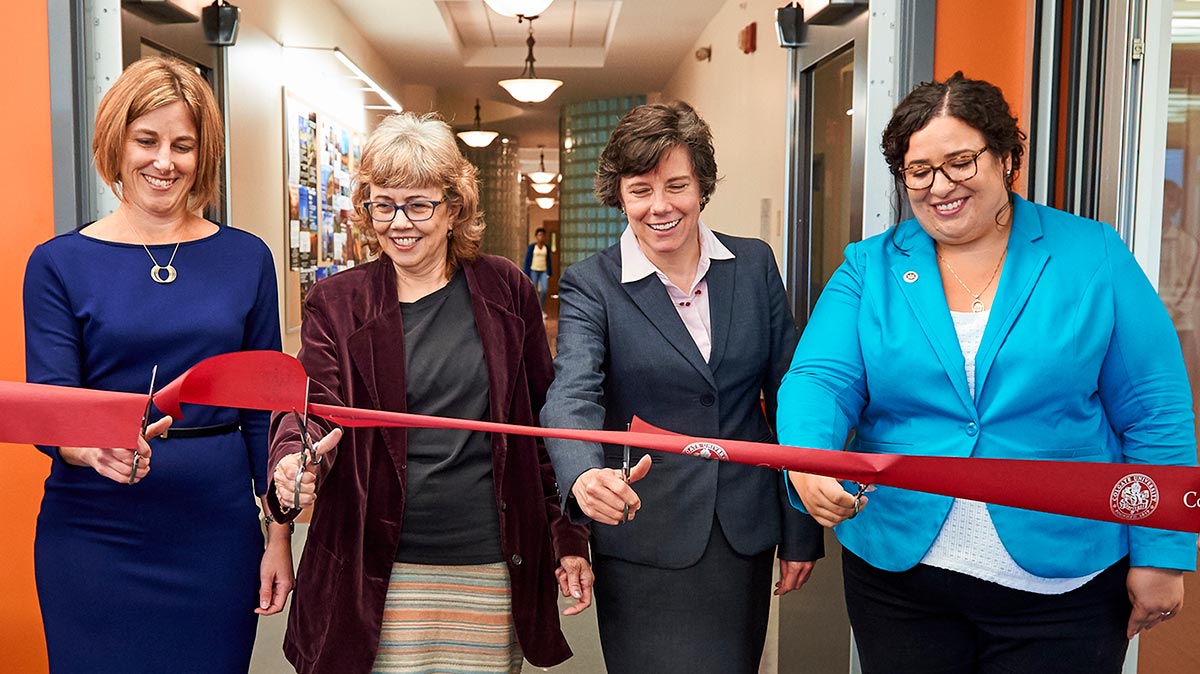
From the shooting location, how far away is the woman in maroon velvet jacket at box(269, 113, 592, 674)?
6.07ft

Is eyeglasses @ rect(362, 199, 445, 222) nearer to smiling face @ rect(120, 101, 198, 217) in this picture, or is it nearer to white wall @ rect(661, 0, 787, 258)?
smiling face @ rect(120, 101, 198, 217)

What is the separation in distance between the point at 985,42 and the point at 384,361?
164 centimetres

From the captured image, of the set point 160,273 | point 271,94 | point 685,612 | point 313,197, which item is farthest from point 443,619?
point 313,197

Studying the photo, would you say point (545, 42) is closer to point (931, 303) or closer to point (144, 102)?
point (144, 102)

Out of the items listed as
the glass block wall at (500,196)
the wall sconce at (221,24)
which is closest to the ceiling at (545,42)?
the glass block wall at (500,196)

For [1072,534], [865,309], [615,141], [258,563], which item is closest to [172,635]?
[258,563]

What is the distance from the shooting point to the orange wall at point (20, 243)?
2.49 meters

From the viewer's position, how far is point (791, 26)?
10.6 ft

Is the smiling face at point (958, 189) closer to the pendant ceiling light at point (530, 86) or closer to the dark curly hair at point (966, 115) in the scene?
the dark curly hair at point (966, 115)

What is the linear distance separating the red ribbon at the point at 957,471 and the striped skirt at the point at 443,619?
477 mm

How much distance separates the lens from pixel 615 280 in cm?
193

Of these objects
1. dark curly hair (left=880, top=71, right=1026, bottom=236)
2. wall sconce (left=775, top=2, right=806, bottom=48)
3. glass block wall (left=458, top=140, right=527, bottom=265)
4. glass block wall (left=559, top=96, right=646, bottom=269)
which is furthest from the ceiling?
dark curly hair (left=880, top=71, right=1026, bottom=236)

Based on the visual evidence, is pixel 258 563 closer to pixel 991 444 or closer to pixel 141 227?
pixel 141 227

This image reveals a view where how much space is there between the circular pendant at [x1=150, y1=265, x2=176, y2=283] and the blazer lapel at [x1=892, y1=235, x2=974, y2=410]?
1303 millimetres
